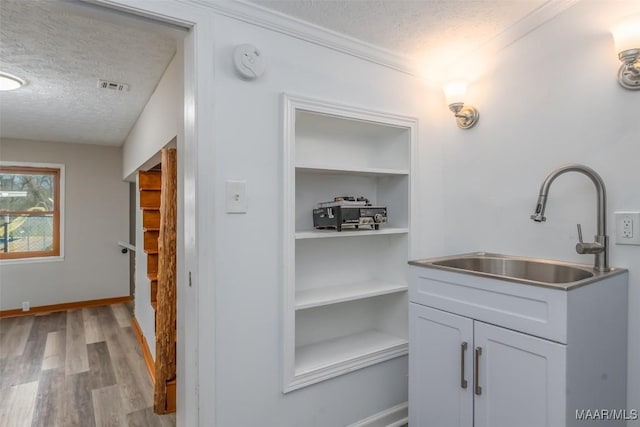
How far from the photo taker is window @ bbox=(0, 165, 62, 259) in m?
4.50

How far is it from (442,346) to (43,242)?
5.34m

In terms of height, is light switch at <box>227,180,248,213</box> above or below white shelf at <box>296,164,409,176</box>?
below

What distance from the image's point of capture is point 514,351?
1.30 metres

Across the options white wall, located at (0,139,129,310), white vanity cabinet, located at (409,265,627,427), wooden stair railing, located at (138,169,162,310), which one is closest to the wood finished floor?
white wall, located at (0,139,129,310)

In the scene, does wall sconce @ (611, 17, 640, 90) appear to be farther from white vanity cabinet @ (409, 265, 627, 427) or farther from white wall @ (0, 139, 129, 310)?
white wall @ (0, 139, 129, 310)

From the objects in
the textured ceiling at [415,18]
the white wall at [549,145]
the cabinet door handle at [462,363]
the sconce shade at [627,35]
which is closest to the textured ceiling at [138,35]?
the textured ceiling at [415,18]

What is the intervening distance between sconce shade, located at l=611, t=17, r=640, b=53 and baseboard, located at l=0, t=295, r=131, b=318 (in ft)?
19.2

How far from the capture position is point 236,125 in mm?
1484

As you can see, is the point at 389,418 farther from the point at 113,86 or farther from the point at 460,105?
the point at 113,86

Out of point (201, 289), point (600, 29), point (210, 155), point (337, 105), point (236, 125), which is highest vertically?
point (600, 29)

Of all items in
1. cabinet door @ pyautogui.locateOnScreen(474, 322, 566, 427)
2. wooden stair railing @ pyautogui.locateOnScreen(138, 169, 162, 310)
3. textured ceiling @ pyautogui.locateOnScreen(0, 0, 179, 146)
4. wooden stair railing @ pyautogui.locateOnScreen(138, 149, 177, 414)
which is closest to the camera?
cabinet door @ pyautogui.locateOnScreen(474, 322, 566, 427)

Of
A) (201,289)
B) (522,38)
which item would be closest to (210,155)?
(201,289)

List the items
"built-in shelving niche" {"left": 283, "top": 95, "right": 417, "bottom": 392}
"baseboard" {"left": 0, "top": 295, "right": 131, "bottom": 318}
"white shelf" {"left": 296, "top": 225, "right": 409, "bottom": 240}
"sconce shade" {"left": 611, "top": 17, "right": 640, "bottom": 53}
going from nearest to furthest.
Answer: "sconce shade" {"left": 611, "top": 17, "right": 640, "bottom": 53} < "white shelf" {"left": 296, "top": 225, "right": 409, "bottom": 240} < "built-in shelving niche" {"left": 283, "top": 95, "right": 417, "bottom": 392} < "baseboard" {"left": 0, "top": 295, "right": 131, "bottom": 318}

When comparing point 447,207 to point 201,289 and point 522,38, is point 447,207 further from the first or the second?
point 201,289
